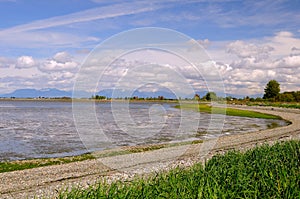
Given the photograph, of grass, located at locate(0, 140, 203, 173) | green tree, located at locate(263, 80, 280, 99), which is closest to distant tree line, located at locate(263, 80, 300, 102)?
green tree, located at locate(263, 80, 280, 99)

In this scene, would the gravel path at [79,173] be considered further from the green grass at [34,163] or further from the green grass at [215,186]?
→ the green grass at [215,186]

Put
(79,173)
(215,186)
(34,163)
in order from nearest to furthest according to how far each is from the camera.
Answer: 1. (215,186)
2. (79,173)
3. (34,163)

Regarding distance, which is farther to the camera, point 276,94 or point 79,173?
point 276,94

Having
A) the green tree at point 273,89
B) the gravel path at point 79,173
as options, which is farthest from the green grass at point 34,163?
the green tree at point 273,89

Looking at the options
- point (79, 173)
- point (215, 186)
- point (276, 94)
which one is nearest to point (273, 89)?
point (276, 94)

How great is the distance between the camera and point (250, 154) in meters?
10.3

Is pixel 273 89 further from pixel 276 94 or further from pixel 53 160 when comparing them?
pixel 53 160

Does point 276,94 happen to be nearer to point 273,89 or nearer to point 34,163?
point 273,89

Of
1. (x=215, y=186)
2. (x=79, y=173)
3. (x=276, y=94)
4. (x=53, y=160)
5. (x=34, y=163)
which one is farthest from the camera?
(x=276, y=94)

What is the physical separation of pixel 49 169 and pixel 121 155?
15.6 ft

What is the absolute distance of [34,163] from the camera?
57.3ft

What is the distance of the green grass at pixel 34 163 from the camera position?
16542mm

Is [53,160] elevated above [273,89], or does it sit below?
below

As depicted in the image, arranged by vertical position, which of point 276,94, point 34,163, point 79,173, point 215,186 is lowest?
point 34,163
